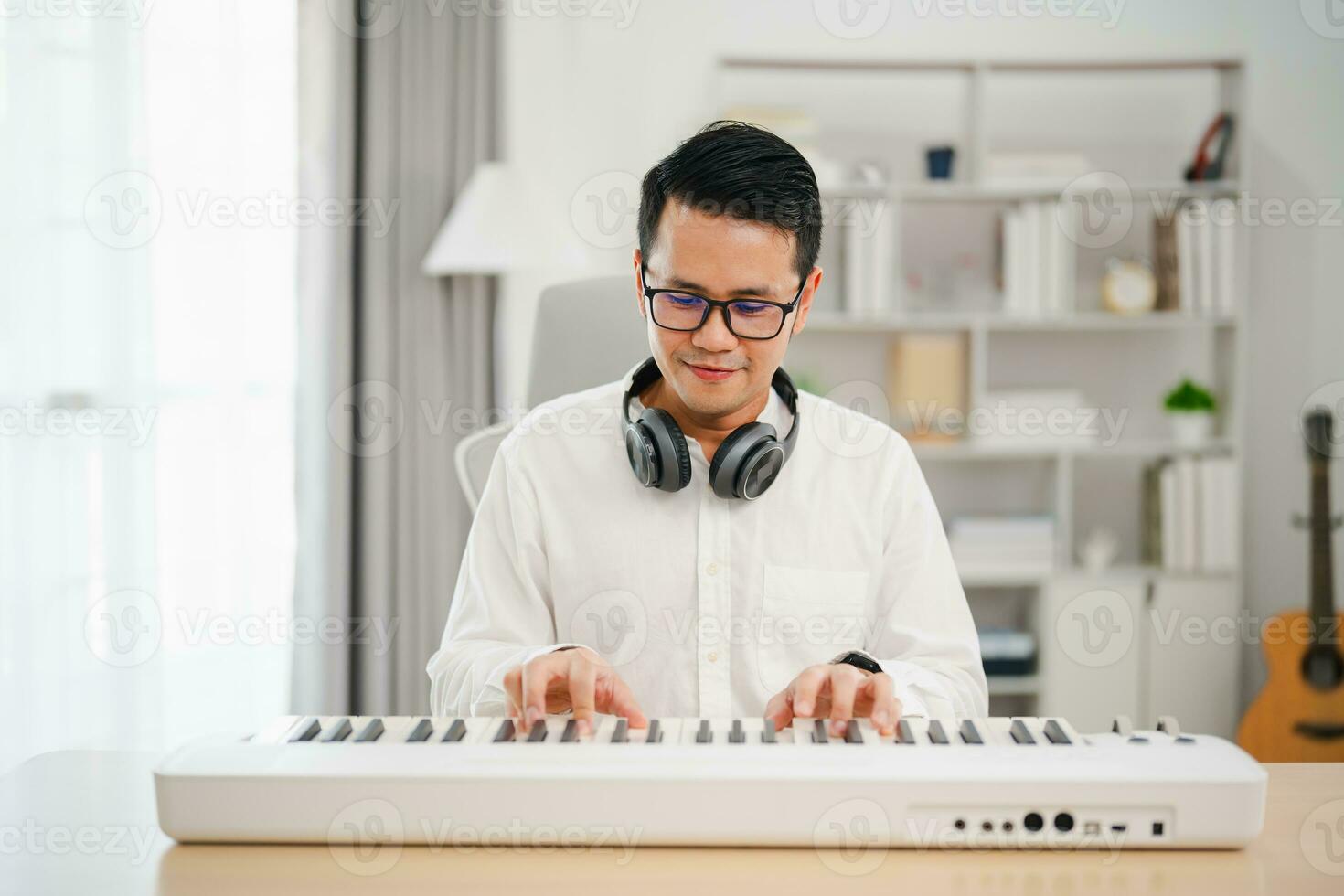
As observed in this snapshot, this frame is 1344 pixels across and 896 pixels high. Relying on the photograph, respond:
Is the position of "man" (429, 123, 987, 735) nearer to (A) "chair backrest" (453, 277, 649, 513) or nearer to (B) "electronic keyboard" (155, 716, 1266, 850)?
(A) "chair backrest" (453, 277, 649, 513)

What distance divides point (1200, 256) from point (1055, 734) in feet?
8.57

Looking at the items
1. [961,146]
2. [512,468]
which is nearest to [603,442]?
[512,468]

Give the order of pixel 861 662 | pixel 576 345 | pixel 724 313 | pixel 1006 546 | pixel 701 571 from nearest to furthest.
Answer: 1. pixel 861 662
2. pixel 724 313
3. pixel 701 571
4. pixel 576 345
5. pixel 1006 546

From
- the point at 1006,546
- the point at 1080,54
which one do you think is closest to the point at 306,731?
the point at 1006,546

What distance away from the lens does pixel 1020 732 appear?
38.2 inches

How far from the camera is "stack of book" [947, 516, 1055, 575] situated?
3213mm

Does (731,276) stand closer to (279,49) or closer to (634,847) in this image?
(634,847)

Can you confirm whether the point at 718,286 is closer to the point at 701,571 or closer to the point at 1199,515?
the point at 701,571

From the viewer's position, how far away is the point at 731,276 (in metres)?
1.33

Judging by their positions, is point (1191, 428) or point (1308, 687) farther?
point (1191, 428)

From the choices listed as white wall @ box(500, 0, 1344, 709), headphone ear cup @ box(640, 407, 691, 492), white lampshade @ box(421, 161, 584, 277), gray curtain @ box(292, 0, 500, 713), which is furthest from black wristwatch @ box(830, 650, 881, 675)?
white wall @ box(500, 0, 1344, 709)

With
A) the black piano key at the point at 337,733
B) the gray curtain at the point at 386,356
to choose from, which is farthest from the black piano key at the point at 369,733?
the gray curtain at the point at 386,356

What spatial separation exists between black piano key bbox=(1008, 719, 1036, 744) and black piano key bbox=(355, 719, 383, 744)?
21.9 inches

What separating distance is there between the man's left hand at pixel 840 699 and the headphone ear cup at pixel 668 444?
42cm
